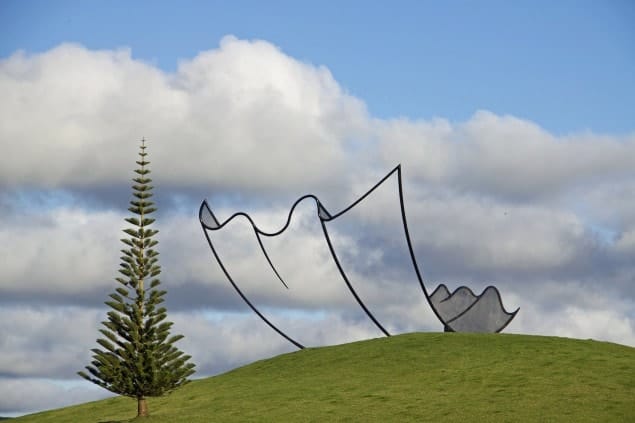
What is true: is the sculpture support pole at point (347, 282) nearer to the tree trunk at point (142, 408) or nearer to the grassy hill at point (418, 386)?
the grassy hill at point (418, 386)

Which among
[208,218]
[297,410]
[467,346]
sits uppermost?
[208,218]

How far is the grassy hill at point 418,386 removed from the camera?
109ft

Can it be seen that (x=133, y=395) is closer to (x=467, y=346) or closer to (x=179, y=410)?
(x=179, y=410)

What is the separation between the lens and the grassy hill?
109 ft

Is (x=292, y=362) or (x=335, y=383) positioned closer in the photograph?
(x=335, y=383)

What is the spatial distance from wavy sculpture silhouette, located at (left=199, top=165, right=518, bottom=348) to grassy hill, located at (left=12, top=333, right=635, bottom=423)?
2.44 ft

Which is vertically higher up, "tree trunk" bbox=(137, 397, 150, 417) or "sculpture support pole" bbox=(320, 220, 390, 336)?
"sculpture support pole" bbox=(320, 220, 390, 336)

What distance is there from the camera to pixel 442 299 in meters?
43.3

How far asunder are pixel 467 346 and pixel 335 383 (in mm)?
6905

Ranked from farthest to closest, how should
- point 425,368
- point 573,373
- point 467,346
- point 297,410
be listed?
point 467,346
point 425,368
point 573,373
point 297,410

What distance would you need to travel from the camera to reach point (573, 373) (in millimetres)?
37875

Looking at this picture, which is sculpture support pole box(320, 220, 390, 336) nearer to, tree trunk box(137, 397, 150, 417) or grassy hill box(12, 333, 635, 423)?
grassy hill box(12, 333, 635, 423)

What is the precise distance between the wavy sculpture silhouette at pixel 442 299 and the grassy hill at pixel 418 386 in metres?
0.74

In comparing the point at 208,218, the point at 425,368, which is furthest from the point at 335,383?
the point at 208,218
